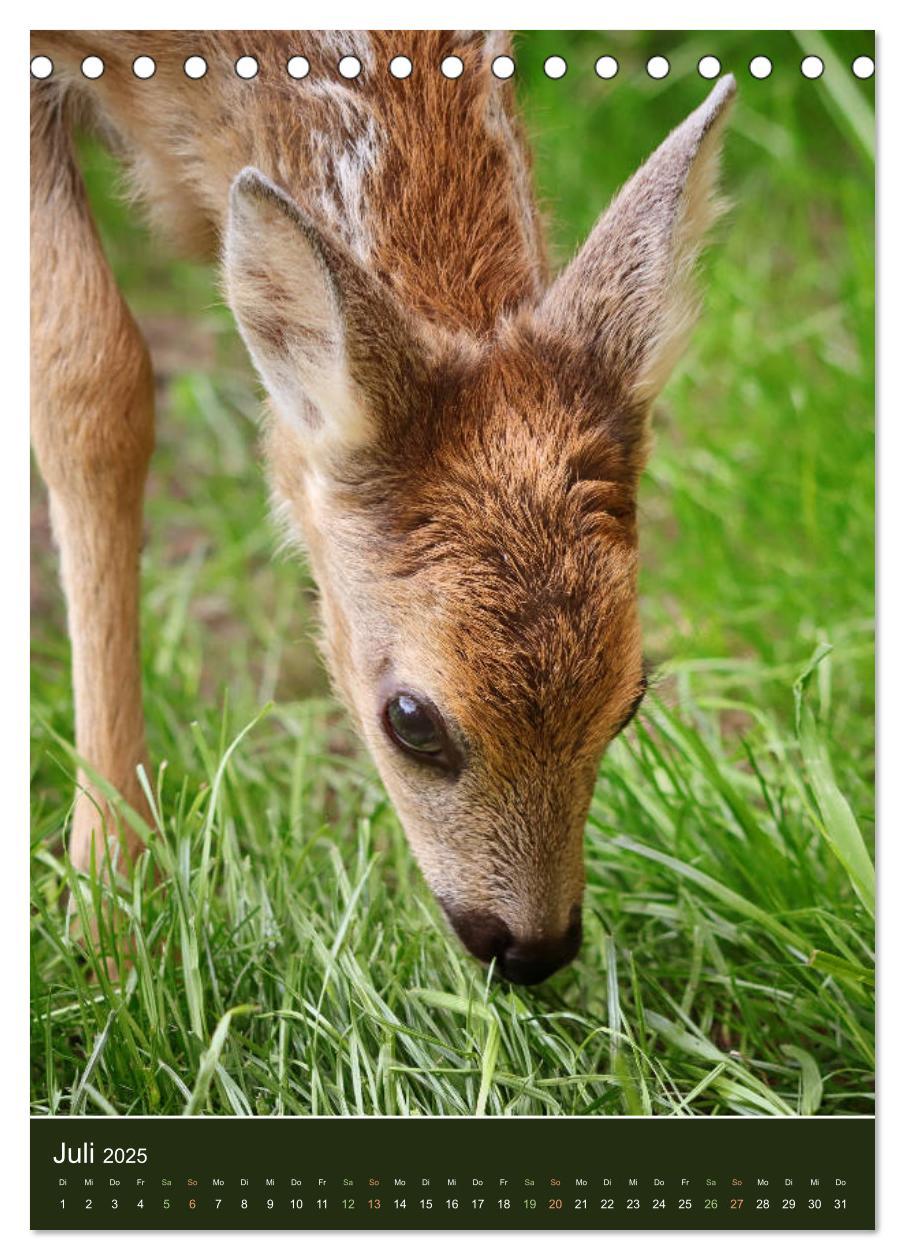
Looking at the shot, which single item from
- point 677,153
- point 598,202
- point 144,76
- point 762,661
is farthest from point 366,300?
point 598,202

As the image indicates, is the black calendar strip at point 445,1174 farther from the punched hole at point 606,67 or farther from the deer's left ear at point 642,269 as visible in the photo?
the punched hole at point 606,67

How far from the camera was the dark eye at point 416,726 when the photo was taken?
3.51 meters

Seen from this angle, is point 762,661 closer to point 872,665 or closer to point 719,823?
point 872,665

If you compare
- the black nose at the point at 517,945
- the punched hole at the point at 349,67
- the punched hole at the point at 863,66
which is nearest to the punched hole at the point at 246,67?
the punched hole at the point at 349,67

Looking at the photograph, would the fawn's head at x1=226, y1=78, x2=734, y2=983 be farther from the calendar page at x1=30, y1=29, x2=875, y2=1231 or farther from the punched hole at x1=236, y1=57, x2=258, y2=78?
the punched hole at x1=236, y1=57, x2=258, y2=78

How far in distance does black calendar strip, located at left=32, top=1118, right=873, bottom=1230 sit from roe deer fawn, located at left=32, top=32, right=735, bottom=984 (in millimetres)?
425

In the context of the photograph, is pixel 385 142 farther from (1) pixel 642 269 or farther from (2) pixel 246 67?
(1) pixel 642 269

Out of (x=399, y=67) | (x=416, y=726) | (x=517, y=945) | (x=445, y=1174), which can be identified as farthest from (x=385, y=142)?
(x=445, y=1174)

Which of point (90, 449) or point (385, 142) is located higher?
point (385, 142)

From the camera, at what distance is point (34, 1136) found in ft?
11.6

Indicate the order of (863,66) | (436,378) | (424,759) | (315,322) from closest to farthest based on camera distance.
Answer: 1. (315,322)
2. (436,378)
3. (424,759)
4. (863,66)

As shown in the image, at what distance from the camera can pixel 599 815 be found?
4.60 m

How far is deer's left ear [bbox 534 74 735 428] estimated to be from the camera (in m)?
3.47

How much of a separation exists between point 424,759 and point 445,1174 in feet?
2.89
